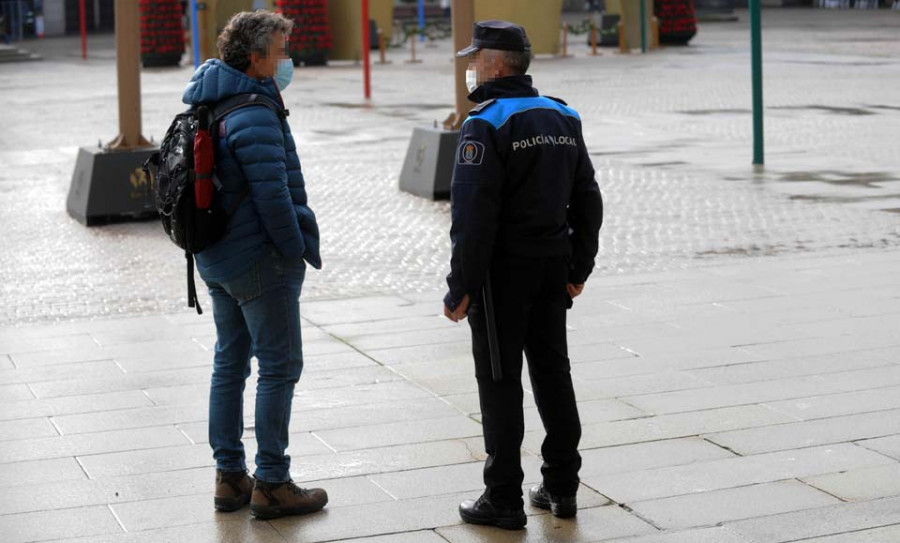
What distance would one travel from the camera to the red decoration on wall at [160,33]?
3234 centimetres

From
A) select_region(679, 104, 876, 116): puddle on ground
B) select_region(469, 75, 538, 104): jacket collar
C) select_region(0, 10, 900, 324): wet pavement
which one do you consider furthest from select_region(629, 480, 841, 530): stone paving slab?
select_region(679, 104, 876, 116): puddle on ground

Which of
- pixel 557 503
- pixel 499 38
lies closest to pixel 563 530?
pixel 557 503

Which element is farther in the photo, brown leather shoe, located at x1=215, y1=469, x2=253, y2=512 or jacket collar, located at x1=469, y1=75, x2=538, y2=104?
brown leather shoe, located at x1=215, y1=469, x2=253, y2=512

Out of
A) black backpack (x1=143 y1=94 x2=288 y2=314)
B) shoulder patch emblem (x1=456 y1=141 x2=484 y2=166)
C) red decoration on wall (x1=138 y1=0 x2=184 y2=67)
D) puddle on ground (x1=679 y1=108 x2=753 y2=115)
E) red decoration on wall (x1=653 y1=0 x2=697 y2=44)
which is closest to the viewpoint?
shoulder patch emblem (x1=456 y1=141 x2=484 y2=166)

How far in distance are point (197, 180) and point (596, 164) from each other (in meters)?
10.3

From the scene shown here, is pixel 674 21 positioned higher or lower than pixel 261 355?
higher

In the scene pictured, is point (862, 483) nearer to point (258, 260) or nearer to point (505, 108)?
point (505, 108)

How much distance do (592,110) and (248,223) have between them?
15908 mm

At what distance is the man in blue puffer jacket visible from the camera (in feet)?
14.9

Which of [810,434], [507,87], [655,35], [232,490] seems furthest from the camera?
[655,35]

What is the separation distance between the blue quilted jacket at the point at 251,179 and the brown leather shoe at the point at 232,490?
705 mm

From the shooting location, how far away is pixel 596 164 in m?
14.5

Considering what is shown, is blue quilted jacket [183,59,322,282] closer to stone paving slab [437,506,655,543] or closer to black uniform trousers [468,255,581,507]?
black uniform trousers [468,255,581,507]

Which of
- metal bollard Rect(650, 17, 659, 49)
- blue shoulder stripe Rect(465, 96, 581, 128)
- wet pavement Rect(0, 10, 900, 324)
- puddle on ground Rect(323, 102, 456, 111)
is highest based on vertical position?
metal bollard Rect(650, 17, 659, 49)
